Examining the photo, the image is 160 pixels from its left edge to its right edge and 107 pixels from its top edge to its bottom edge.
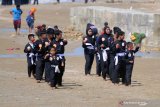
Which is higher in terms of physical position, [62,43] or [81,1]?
[62,43]

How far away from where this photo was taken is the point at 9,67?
69.1ft

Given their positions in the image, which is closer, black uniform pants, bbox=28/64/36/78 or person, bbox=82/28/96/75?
black uniform pants, bbox=28/64/36/78

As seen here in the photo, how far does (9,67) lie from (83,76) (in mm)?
3411

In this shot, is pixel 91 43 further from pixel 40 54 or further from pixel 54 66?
pixel 54 66

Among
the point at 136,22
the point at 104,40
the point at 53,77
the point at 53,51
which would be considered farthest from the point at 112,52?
the point at 136,22

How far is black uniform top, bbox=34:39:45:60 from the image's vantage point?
17.0m

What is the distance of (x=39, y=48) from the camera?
56.4 ft

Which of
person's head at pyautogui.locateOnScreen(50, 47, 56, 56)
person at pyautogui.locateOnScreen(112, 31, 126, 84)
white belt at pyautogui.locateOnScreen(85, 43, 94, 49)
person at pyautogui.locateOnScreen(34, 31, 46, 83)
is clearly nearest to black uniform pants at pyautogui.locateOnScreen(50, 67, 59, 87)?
person's head at pyautogui.locateOnScreen(50, 47, 56, 56)

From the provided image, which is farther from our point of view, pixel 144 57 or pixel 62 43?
pixel 144 57

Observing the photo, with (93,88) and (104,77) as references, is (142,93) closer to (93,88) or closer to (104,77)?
(93,88)

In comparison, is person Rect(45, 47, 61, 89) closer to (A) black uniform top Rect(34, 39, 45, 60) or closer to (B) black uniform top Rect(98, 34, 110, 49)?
(A) black uniform top Rect(34, 39, 45, 60)

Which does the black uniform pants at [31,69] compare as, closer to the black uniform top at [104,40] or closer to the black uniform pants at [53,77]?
the black uniform top at [104,40]

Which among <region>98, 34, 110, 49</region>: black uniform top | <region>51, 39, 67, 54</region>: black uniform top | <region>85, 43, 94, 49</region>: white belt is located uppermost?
<region>51, 39, 67, 54</region>: black uniform top

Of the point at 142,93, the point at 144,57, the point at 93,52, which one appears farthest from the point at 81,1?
the point at 142,93
